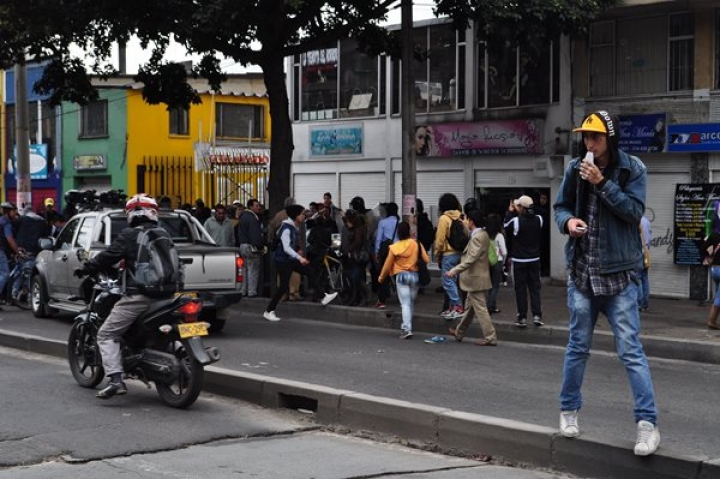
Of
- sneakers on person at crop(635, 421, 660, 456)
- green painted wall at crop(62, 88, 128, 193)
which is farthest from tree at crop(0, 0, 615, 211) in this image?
green painted wall at crop(62, 88, 128, 193)

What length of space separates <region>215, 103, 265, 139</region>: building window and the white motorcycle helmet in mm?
28944

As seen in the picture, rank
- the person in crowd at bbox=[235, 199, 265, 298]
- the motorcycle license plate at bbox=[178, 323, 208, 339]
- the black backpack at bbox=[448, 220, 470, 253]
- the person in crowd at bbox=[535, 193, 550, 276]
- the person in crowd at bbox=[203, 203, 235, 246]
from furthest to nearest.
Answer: the person in crowd at bbox=[535, 193, 550, 276], the person in crowd at bbox=[203, 203, 235, 246], the person in crowd at bbox=[235, 199, 265, 298], the black backpack at bbox=[448, 220, 470, 253], the motorcycle license plate at bbox=[178, 323, 208, 339]

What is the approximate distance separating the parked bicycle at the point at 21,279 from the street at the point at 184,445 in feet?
29.4

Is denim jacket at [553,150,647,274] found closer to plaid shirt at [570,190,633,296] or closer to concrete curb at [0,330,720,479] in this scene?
plaid shirt at [570,190,633,296]

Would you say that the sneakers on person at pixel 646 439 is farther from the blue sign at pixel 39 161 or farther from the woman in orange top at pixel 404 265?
the blue sign at pixel 39 161

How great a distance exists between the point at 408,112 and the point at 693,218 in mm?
5570

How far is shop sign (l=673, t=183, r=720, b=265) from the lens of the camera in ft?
63.6

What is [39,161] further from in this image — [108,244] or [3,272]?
[108,244]

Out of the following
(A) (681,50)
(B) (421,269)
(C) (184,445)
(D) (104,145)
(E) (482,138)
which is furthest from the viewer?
(D) (104,145)

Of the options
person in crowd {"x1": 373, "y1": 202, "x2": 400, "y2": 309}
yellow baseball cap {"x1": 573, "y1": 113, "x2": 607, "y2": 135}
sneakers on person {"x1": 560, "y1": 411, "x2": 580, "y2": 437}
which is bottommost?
sneakers on person {"x1": 560, "y1": 411, "x2": 580, "y2": 437}

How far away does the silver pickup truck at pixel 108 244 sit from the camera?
14570mm

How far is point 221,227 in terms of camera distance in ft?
69.7

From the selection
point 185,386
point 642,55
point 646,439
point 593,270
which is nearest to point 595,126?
point 593,270

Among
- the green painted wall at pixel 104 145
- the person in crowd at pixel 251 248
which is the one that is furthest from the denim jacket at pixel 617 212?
the green painted wall at pixel 104 145
